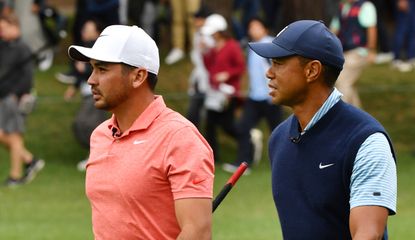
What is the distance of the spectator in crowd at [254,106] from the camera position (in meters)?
16.1

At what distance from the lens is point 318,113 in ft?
18.0

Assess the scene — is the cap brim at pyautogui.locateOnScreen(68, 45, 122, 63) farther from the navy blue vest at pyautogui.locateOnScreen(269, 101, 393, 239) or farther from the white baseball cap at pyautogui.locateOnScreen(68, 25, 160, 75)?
the navy blue vest at pyautogui.locateOnScreen(269, 101, 393, 239)

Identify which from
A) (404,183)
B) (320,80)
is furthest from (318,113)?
(404,183)

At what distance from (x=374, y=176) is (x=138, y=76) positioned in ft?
3.65

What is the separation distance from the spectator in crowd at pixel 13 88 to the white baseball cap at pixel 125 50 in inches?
407

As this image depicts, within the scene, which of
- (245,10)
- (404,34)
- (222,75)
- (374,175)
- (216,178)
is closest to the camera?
(374,175)

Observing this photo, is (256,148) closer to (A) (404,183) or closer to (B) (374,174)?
(A) (404,183)

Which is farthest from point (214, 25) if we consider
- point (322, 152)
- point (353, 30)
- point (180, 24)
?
point (322, 152)

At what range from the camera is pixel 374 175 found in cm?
515

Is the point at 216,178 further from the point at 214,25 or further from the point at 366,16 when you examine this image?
the point at 366,16

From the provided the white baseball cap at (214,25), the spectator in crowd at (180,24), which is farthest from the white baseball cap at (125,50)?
the spectator in crowd at (180,24)

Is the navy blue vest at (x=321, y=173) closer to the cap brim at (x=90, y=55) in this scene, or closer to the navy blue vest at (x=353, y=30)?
the cap brim at (x=90, y=55)

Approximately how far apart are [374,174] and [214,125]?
11945mm

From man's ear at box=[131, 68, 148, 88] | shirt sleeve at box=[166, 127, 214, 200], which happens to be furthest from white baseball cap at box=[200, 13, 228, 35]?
shirt sleeve at box=[166, 127, 214, 200]
